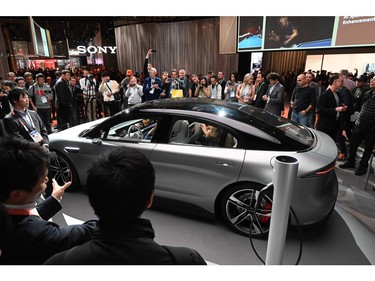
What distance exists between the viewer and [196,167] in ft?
8.29

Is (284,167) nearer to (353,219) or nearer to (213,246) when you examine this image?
(213,246)

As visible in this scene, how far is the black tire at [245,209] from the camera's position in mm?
2424

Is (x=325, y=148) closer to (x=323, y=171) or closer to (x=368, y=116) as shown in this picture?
(x=323, y=171)

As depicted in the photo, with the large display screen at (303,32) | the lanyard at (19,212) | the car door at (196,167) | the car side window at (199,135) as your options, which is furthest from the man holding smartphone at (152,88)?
the lanyard at (19,212)

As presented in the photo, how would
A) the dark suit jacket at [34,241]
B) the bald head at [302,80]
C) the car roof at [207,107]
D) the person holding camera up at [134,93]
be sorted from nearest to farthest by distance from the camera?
1. the dark suit jacket at [34,241]
2. the car roof at [207,107]
3. the bald head at [302,80]
4. the person holding camera up at [134,93]

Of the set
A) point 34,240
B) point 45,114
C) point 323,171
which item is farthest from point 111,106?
point 34,240

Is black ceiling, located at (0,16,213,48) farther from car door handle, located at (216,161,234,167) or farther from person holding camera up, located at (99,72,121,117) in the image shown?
car door handle, located at (216,161,234,167)

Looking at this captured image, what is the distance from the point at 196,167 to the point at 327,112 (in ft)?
9.21

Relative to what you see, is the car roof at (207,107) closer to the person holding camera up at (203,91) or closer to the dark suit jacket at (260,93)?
the dark suit jacket at (260,93)

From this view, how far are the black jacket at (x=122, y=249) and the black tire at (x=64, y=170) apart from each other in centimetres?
263

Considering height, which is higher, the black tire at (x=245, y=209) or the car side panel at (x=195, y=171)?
the car side panel at (x=195, y=171)

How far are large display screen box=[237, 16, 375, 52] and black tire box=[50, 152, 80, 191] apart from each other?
18.8 ft

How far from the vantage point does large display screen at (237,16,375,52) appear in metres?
5.23
